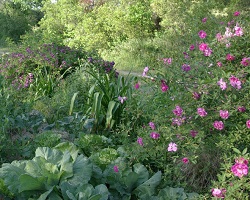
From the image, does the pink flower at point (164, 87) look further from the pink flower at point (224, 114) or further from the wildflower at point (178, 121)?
the pink flower at point (224, 114)

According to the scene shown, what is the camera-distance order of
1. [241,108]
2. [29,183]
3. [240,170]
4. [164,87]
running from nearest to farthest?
[240,170] < [29,183] < [241,108] < [164,87]

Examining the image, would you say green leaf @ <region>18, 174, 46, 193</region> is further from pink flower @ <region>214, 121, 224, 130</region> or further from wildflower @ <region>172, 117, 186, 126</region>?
pink flower @ <region>214, 121, 224, 130</region>

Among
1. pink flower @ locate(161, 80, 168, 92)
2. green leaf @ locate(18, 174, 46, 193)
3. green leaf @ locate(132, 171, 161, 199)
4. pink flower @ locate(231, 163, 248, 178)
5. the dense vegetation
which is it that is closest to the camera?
pink flower @ locate(231, 163, 248, 178)

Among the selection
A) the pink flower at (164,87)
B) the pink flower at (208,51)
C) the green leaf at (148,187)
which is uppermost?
the pink flower at (208,51)

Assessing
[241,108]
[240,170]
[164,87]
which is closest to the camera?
[240,170]

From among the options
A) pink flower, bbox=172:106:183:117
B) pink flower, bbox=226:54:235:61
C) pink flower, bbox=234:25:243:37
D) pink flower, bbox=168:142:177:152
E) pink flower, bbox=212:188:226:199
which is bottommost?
pink flower, bbox=212:188:226:199

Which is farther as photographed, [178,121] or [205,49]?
[205,49]

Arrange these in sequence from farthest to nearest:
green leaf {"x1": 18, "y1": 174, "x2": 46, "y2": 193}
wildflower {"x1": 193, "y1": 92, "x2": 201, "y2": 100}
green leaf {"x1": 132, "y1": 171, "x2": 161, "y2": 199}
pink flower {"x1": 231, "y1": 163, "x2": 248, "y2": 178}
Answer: wildflower {"x1": 193, "y1": 92, "x2": 201, "y2": 100}, green leaf {"x1": 132, "y1": 171, "x2": 161, "y2": 199}, green leaf {"x1": 18, "y1": 174, "x2": 46, "y2": 193}, pink flower {"x1": 231, "y1": 163, "x2": 248, "y2": 178}

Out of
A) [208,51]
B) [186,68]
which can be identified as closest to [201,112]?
[186,68]

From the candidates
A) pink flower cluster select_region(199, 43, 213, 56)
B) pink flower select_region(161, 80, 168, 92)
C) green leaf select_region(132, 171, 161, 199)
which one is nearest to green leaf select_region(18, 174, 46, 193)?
green leaf select_region(132, 171, 161, 199)

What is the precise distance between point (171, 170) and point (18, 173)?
1195 millimetres

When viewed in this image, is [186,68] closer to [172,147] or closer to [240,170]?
[172,147]

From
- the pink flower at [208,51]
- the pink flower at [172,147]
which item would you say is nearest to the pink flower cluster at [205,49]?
the pink flower at [208,51]

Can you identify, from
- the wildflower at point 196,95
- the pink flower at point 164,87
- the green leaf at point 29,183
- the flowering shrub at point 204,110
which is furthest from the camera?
the pink flower at point 164,87
